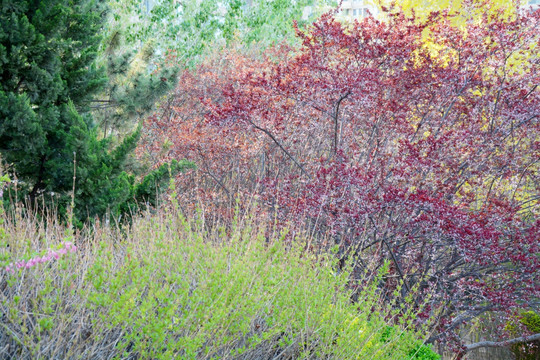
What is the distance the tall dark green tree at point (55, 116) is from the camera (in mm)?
5535

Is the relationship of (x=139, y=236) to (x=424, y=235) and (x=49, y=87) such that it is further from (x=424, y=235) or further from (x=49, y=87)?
(x=424, y=235)

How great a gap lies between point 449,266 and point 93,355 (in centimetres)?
470

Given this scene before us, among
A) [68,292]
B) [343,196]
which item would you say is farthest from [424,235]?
[68,292]

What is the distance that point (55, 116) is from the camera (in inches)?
232

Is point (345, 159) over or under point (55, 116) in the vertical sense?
under

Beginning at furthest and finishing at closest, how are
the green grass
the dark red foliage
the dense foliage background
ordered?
1. the dark red foliage
2. the dense foliage background
3. the green grass

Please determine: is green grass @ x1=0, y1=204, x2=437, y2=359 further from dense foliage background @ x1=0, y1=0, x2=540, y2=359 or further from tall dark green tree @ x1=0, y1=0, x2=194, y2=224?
tall dark green tree @ x1=0, y1=0, x2=194, y2=224

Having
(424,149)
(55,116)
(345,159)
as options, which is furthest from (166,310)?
(424,149)

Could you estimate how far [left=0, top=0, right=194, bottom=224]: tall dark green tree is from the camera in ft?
18.2

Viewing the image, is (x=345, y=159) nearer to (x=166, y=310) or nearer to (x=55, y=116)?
(x=55, y=116)

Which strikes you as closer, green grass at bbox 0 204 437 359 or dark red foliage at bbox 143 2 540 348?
green grass at bbox 0 204 437 359

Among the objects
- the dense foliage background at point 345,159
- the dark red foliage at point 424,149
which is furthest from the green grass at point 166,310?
the dark red foliage at point 424,149

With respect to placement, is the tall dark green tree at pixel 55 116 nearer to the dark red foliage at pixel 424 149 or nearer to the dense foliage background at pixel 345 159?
the dense foliage background at pixel 345 159

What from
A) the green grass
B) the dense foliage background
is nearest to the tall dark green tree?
the dense foliage background
